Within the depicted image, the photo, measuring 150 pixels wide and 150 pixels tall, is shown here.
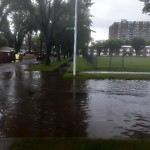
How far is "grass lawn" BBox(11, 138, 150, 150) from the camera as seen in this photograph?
7223mm

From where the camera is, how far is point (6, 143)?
7.62 metres

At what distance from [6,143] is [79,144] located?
1.41 metres

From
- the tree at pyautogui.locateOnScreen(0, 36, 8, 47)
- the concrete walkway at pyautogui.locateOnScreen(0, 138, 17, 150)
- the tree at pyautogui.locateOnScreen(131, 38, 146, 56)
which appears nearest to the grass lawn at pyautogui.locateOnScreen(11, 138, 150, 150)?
the concrete walkway at pyautogui.locateOnScreen(0, 138, 17, 150)

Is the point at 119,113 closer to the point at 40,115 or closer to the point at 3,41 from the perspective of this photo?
the point at 40,115

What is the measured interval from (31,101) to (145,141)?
6.85m

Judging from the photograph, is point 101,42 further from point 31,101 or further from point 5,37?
point 31,101

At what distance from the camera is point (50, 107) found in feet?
41.4

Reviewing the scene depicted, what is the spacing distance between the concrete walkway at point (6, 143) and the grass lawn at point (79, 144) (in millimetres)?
130

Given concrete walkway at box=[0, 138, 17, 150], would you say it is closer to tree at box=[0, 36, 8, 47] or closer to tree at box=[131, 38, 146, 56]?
tree at box=[0, 36, 8, 47]

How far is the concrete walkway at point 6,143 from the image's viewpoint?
24.0ft

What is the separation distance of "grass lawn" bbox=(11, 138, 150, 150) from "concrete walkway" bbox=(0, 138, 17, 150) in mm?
130

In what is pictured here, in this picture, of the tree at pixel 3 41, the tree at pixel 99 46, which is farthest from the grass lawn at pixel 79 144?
the tree at pixel 99 46

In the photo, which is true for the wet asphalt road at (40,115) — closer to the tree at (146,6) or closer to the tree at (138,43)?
the tree at (146,6)

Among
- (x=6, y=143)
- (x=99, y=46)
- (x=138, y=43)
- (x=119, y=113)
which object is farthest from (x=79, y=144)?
(x=99, y=46)
